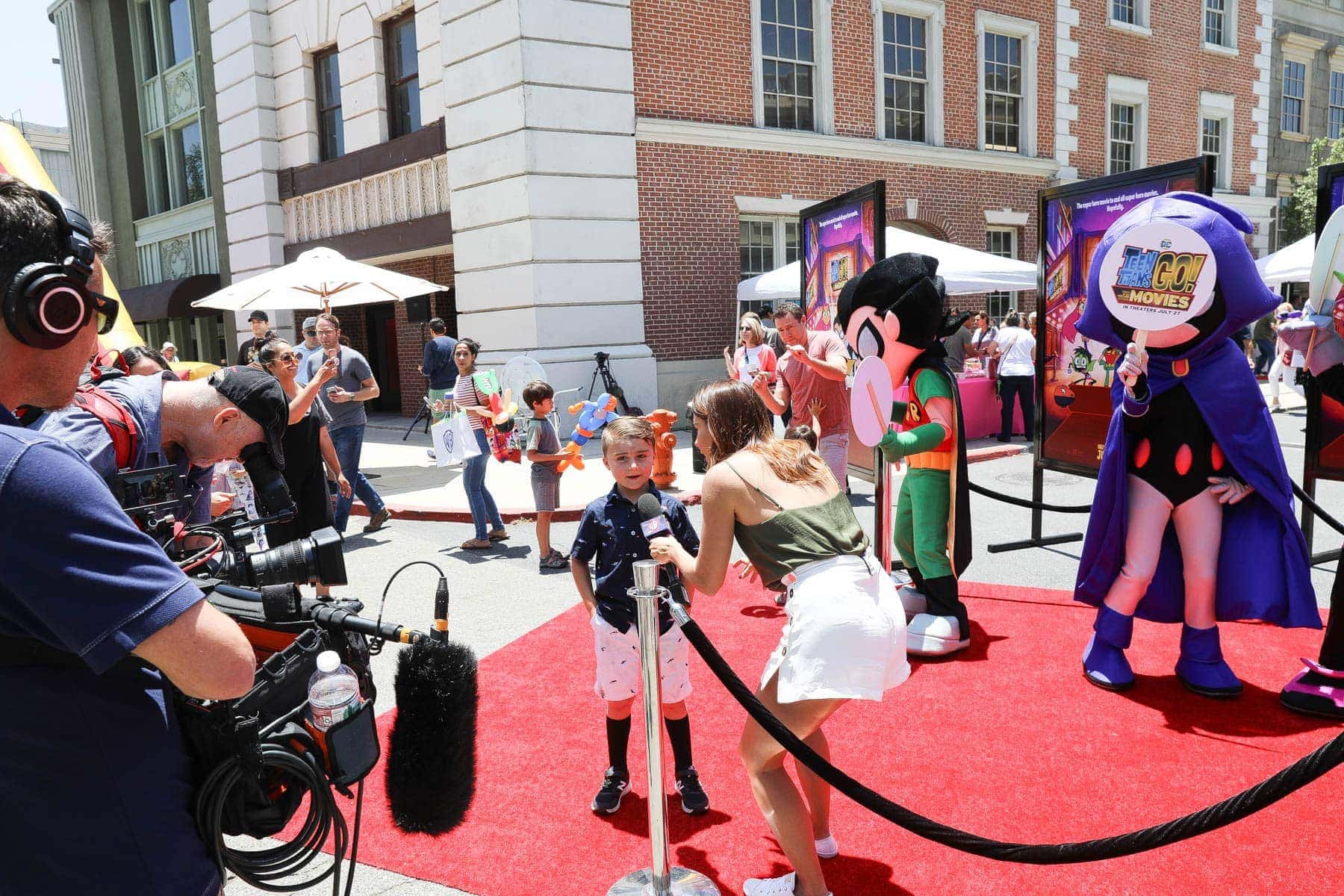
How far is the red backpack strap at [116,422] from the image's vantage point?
94.3 inches

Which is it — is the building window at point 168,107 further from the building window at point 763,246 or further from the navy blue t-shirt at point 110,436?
the navy blue t-shirt at point 110,436

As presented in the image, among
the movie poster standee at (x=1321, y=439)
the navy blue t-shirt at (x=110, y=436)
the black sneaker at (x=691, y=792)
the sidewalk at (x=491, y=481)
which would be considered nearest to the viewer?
the navy blue t-shirt at (x=110, y=436)

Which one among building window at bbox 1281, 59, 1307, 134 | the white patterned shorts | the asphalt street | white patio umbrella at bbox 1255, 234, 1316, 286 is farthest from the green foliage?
the white patterned shorts

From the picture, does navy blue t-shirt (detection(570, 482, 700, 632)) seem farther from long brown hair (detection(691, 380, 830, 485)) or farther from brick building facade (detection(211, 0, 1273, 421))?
brick building facade (detection(211, 0, 1273, 421))

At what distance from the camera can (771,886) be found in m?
2.85

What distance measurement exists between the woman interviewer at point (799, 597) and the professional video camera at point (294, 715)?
3.32ft

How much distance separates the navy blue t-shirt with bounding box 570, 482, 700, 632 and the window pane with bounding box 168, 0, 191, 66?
24.0m

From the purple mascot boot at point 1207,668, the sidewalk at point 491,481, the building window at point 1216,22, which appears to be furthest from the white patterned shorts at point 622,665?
the building window at point 1216,22

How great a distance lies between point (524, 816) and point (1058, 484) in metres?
8.05

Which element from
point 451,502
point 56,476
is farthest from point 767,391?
point 56,476

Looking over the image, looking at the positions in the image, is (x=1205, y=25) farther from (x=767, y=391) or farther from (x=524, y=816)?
(x=524, y=816)

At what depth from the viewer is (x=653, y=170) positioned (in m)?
14.0

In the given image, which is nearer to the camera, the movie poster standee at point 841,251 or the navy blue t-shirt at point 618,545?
the navy blue t-shirt at point 618,545

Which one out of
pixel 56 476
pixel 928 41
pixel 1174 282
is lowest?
pixel 56 476
